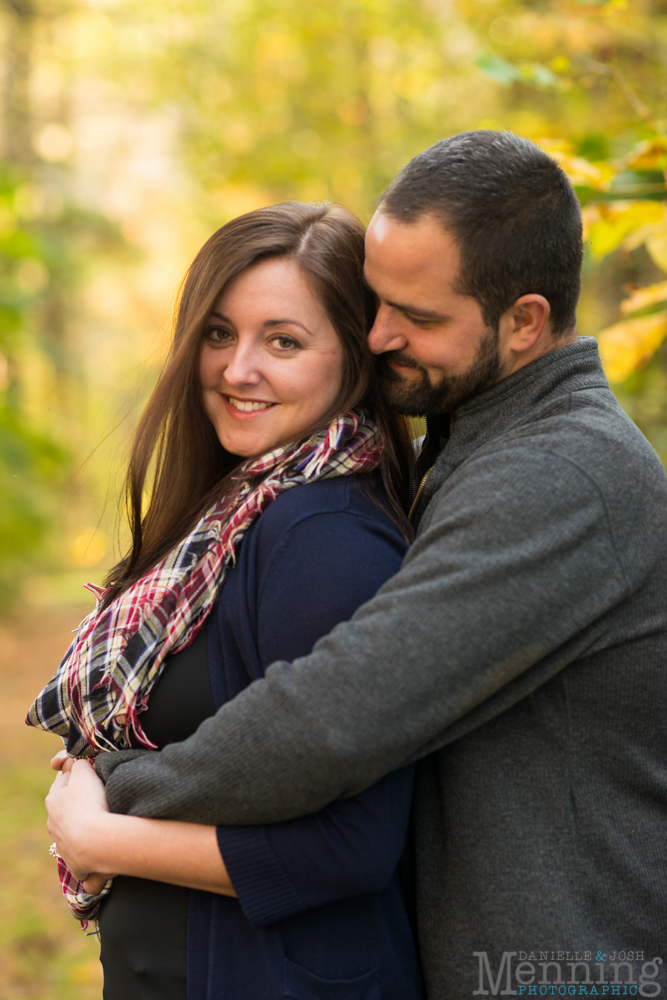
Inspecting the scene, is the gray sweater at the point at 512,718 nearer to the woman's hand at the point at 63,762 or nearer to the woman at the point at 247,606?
the woman at the point at 247,606

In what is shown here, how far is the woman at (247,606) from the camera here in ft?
4.55

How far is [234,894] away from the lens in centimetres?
141

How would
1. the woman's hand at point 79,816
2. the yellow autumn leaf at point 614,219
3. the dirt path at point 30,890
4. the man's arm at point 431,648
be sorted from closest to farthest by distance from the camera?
the man's arm at point 431,648 → the woman's hand at point 79,816 → the yellow autumn leaf at point 614,219 → the dirt path at point 30,890

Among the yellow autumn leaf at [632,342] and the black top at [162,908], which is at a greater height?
the yellow autumn leaf at [632,342]

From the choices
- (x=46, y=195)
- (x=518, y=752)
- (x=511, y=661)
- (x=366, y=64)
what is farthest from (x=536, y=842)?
(x=46, y=195)

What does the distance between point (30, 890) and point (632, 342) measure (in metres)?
4.06

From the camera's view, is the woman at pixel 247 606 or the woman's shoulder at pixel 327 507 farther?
the woman's shoulder at pixel 327 507

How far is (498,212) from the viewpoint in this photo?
1501 mm

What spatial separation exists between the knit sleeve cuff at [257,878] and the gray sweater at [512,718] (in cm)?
4

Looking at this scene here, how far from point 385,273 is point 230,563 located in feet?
1.99

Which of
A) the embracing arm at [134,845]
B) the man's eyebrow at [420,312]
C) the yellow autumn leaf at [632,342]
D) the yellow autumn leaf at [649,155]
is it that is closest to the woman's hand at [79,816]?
the embracing arm at [134,845]

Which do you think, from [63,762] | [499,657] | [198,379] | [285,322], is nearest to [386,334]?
[285,322]

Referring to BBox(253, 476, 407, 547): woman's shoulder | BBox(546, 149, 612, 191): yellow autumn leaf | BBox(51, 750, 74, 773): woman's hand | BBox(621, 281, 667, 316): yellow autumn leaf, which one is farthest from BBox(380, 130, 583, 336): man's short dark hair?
BBox(51, 750, 74, 773): woman's hand

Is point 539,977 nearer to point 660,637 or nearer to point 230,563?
point 660,637
